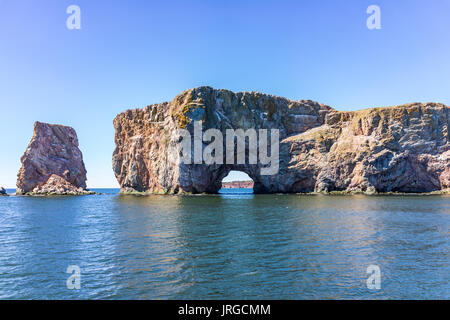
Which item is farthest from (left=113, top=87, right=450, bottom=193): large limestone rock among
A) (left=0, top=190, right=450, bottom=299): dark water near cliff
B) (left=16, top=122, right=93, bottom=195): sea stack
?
(left=0, top=190, right=450, bottom=299): dark water near cliff

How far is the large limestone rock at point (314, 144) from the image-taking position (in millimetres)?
87312

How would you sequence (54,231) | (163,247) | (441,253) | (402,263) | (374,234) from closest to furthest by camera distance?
(402,263) → (441,253) → (163,247) → (374,234) → (54,231)

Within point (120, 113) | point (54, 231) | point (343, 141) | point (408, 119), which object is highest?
point (120, 113)

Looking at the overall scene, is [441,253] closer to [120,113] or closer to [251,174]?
[251,174]

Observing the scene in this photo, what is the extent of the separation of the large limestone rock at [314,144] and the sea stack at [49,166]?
37306 mm

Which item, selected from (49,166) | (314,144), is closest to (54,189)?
(49,166)

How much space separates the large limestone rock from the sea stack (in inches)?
1469

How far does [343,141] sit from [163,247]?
86.3m

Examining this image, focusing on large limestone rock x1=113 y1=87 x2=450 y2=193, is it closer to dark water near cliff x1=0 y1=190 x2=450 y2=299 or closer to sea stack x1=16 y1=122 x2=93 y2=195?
sea stack x1=16 y1=122 x2=93 y2=195

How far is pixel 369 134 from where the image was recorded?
93250mm

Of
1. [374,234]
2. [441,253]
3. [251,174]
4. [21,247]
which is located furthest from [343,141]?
[21,247]

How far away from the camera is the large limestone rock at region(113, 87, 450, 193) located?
3438 inches

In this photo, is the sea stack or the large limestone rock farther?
the sea stack
